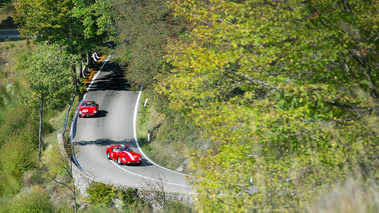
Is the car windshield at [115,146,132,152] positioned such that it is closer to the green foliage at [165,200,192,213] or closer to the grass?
the grass

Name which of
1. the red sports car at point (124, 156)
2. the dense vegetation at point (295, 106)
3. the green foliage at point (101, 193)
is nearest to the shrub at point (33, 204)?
the green foliage at point (101, 193)

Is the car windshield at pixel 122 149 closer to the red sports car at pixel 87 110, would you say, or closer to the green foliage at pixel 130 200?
the green foliage at pixel 130 200

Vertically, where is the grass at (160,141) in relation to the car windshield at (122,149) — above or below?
below

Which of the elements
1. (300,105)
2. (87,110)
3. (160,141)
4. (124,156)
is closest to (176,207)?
(124,156)

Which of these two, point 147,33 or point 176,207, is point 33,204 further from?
point 147,33

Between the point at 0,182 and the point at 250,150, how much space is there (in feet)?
72.9

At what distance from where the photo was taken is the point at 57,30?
36.4 m

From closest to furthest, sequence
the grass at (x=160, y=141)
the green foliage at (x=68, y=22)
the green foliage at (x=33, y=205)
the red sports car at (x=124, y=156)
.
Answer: the green foliage at (x=33, y=205)
the red sports car at (x=124, y=156)
the grass at (x=160, y=141)
the green foliage at (x=68, y=22)

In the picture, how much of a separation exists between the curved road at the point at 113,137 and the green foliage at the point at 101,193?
0.87 meters

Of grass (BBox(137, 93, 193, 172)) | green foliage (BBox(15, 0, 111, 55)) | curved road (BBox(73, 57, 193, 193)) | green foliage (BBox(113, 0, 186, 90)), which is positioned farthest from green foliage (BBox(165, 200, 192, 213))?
green foliage (BBox(15, 0, 111, 55))

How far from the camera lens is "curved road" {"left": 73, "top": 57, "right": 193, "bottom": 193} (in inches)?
Result: 884

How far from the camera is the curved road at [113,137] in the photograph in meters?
22.5

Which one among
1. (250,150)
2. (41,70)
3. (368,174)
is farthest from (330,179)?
(41,70)

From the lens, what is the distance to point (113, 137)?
2998cm
